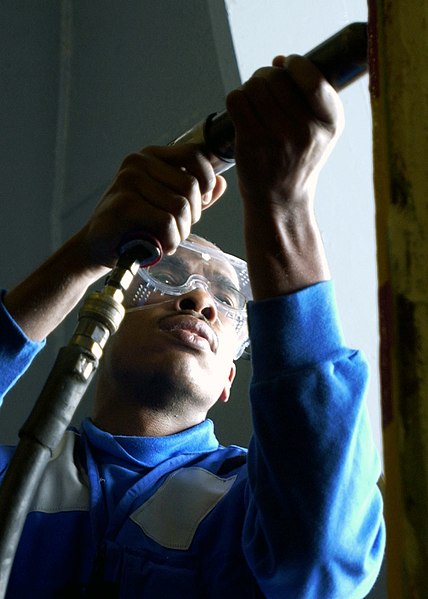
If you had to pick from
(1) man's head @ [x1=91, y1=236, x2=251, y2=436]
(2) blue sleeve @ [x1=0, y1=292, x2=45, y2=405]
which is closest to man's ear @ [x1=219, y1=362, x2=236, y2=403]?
(1) man's head @ [x1=91, y1=236, x2=251, y2=436]

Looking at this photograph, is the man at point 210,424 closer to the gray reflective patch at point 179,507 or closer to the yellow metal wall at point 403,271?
the gray reflective patch at point 179,507

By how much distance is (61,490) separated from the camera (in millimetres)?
1203

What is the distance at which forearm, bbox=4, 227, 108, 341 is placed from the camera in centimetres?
108

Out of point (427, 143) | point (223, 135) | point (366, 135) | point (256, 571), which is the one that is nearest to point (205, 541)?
point (256, 571)

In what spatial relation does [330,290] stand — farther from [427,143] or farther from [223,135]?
[427,143]

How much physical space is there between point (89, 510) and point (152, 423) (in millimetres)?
239

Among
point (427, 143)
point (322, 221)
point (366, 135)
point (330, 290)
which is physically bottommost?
point (427, 143)

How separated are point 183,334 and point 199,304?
8cm

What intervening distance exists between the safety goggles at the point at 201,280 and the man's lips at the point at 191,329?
0.25 ft

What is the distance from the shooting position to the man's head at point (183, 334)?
1368 mm

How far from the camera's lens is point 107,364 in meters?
1.48

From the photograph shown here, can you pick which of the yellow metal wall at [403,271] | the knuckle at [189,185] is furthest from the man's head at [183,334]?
the yellow metal wall at [403,271]

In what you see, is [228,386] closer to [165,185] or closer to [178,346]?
[178,346]

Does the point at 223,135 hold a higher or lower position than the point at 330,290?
higher
